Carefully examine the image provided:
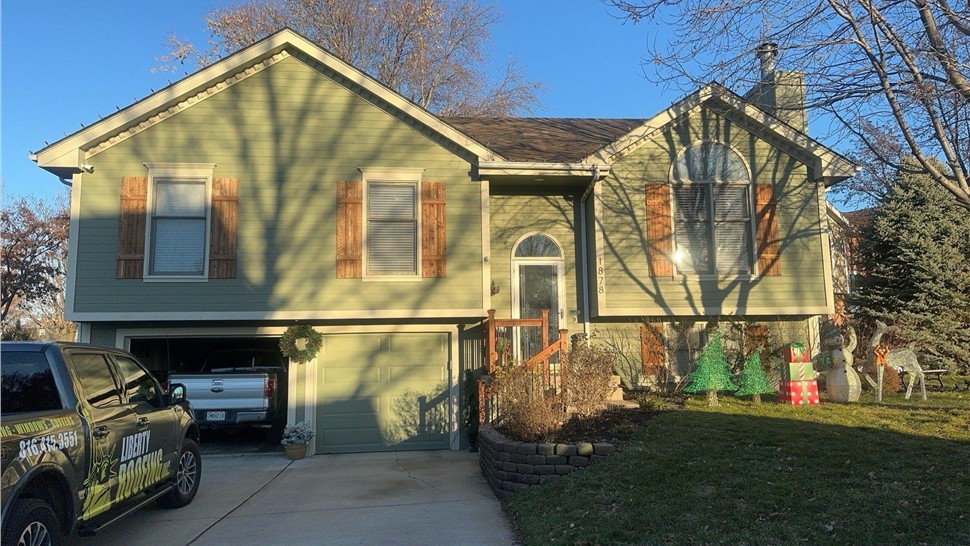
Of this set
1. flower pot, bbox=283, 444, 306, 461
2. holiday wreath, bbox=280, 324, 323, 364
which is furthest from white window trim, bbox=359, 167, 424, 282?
flower pot, bbox=283, 444, 306, 461

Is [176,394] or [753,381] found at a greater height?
[176,394]

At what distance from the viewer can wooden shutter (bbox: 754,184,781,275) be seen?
37.9ft

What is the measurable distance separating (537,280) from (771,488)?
688 cm

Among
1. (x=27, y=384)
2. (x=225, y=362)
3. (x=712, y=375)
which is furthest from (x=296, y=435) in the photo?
(x=712, y=375)

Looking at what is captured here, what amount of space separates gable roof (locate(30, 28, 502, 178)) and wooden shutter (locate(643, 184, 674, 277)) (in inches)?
116

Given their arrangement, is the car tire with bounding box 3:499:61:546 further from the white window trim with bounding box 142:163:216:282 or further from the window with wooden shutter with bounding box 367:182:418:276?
the window with wooden shutter with bounding box 367:182:418:276

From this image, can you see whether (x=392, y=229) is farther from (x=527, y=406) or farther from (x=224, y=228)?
(x=527, y=406)

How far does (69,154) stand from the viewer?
33.2 feet

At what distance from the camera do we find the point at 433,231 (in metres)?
10.8

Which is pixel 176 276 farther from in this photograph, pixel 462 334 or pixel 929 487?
pixel 929 487

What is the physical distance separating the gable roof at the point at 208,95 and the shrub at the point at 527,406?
172 inches

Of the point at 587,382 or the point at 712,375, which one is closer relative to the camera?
the point at 587,382

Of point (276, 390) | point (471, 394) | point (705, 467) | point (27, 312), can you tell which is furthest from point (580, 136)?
point (27, 312)

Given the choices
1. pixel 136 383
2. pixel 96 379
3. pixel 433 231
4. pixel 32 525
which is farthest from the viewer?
pixel 433 231
